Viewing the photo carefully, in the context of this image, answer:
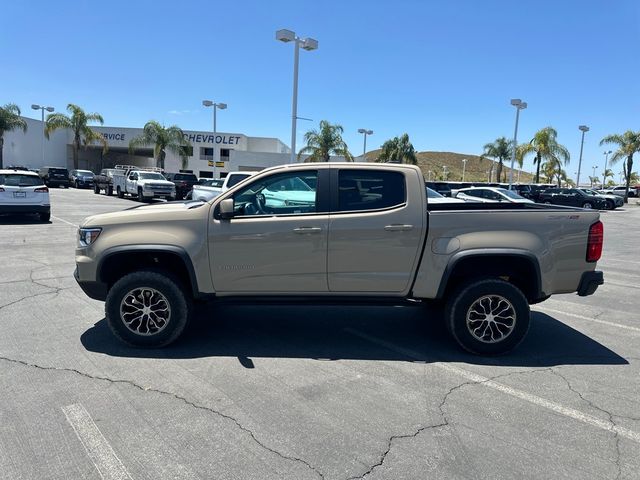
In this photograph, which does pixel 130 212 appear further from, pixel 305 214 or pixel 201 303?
pixel 305 214

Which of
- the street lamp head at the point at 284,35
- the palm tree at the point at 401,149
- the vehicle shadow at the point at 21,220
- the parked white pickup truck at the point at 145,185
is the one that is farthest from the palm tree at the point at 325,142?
the vehicle shadow at the point at 21,220

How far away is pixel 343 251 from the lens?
15.0 feet

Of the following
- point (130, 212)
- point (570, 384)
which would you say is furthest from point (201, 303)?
point (570, 384)

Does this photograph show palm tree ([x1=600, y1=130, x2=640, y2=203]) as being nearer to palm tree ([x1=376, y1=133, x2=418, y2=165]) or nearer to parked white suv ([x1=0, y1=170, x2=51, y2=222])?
palm tree ([x1=376, y1=133, x2=418, y2=165])

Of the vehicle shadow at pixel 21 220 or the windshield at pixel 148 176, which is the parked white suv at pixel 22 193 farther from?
the windshield at pixel 148 176

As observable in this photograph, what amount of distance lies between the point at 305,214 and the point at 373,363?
1560mm

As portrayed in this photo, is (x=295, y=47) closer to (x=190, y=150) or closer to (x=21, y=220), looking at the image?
(x=21, y=220)

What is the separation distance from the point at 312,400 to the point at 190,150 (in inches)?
2008

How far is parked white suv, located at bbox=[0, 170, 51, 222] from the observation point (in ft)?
47.5

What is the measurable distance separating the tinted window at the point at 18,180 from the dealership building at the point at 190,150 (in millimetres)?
36036

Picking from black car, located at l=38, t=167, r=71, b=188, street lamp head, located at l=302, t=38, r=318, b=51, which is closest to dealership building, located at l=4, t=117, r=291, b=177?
black car, located at l=38, t=167, r=71, b=188

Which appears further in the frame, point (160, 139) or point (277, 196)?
point (160, 139)

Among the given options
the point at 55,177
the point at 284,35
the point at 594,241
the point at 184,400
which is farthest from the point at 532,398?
the point at 55,177

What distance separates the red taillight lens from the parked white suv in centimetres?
1544
